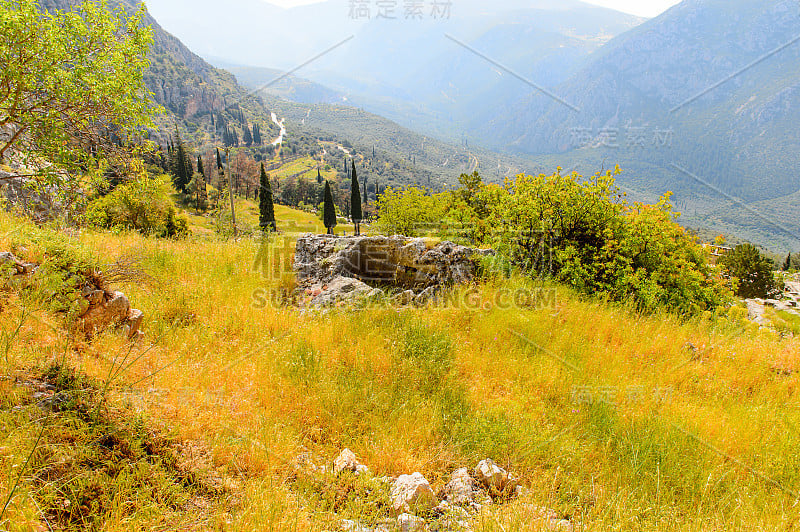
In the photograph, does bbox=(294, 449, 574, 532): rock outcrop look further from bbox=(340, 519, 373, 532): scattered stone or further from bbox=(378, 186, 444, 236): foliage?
bbox=(378, 186, 444, 236): foliage

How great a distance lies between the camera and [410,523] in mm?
2471

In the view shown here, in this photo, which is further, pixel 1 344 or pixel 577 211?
pixel 577 211

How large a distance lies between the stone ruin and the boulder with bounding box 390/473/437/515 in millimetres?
4080

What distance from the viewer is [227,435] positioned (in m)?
3.04

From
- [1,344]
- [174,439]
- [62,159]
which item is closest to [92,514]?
[174,439]

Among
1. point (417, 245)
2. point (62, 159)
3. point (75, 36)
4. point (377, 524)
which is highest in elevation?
point (75, 36)

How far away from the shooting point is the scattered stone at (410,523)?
2.45m

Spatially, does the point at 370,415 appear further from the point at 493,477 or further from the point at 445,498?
the point at 493,477

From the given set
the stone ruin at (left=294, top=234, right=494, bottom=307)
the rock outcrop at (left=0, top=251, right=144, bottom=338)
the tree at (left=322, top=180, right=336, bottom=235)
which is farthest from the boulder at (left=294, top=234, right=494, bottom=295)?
the tree at (left=322, top=180, right=336, bottom=235)

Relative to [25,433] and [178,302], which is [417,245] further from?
[25,433]

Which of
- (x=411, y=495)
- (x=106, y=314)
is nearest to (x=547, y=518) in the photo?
(x=411, y=495)

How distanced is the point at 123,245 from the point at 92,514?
7272mm

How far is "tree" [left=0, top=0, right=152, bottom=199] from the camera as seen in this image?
4340 mm

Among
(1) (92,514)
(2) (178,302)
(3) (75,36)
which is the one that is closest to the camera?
(1) (92,514)
